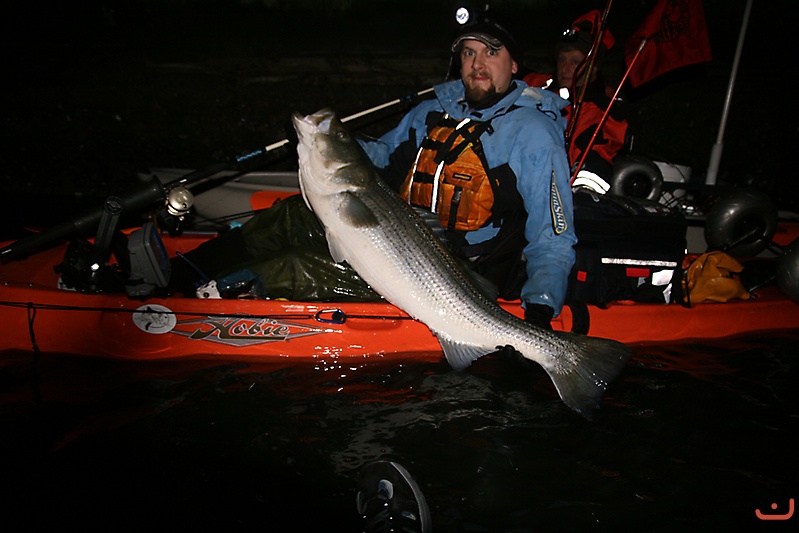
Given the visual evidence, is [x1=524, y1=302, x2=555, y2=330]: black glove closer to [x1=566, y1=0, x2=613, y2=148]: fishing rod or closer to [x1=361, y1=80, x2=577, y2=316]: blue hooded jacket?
[x1=361, y1=80, x2=577, y2=316]: blue hooded jacket

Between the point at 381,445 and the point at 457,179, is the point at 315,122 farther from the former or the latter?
the point at 381,445

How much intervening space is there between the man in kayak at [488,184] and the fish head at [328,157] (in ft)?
2.89

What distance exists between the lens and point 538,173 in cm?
419

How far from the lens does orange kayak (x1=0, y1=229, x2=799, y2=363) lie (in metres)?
4.09

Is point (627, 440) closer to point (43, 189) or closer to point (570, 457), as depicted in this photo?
point (570, 457)

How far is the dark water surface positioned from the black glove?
672 millimetres

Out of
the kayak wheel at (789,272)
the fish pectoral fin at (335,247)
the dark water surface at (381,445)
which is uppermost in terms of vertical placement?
the fish pectoral fin at (335,247)

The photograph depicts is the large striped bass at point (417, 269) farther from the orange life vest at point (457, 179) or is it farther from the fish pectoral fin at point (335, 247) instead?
the orange life vest at point (457, 179)

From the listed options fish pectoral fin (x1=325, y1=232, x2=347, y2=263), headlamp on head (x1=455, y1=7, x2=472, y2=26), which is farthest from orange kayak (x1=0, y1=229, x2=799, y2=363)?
headlamp on head (x1=455, y1=7, x2=472, y2=26)

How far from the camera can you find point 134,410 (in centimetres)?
377

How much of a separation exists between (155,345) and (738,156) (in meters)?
16.4

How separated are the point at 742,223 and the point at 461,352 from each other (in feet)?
11.7

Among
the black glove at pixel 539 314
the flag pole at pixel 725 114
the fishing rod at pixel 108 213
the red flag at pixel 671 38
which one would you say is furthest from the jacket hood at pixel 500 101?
the flag pole at pixel 725 114

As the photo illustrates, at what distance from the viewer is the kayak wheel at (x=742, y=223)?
5426 millimetres
